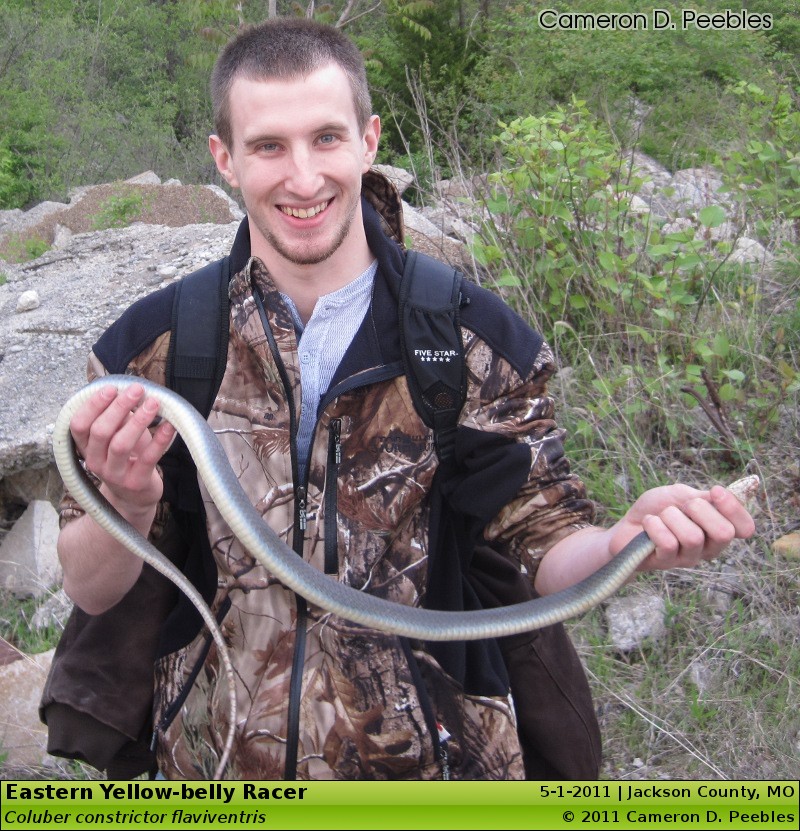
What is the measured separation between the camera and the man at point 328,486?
7.30ft

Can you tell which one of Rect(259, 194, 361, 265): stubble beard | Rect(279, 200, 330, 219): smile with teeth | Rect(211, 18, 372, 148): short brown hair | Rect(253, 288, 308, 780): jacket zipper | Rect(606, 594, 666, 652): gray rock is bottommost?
Rect(606, 594, 666, 652): gray rock

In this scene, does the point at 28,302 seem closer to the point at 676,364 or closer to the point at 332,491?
the point at 676,364

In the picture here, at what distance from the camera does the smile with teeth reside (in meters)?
2.35

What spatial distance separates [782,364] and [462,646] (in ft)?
8.49

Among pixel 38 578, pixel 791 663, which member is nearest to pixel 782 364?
pixel 791 663

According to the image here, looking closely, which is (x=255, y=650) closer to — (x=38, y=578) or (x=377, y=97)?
(x=38, y=578)

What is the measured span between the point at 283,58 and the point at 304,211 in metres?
0.41

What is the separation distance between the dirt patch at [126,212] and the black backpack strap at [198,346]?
20.9 feet

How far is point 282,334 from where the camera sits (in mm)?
2258

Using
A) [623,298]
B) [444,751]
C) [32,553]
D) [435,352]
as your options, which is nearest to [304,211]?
[435,352]

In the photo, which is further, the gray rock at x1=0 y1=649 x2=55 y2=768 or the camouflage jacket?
the gray rock at x1=0 y1=649 x2=55 y2=768

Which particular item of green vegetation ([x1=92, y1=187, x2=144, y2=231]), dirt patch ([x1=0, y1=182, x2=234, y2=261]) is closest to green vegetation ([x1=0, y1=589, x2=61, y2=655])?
dirt patch ([x1=0, y1=182, x2=234, y2=261])

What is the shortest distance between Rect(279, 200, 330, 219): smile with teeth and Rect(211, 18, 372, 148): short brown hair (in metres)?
0.30

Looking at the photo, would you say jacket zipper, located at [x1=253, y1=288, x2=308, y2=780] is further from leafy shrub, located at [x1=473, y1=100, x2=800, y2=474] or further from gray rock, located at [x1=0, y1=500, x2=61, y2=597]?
gray rock, located at [x1=0, y1=500, x2=61, y2=597]
